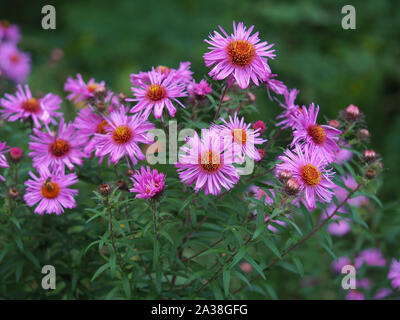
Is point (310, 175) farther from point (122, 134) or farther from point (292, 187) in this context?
point (122, 134)

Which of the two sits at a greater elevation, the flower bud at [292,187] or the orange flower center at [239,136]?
the orange flower center at [239,136]

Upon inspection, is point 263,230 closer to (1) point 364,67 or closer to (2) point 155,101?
(2) point 155,101

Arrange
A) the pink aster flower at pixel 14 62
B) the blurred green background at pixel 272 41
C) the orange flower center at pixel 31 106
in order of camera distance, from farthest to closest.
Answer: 1. the blurred green background at pixel 272 41
2. the pink aster flower at pixel 14 62
3. the orange flower center at pixel 31 106

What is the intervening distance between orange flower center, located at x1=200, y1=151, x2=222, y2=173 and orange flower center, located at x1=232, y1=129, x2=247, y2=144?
73 millimetres

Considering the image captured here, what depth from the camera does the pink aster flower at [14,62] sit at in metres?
2.82

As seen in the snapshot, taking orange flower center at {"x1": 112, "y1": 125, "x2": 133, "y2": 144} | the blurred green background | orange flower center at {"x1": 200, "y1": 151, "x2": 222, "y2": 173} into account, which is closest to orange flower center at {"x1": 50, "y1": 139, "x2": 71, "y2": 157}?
orange flower center at {"x1": 112, "y1": 125, "x2": 133, "y2": 144}

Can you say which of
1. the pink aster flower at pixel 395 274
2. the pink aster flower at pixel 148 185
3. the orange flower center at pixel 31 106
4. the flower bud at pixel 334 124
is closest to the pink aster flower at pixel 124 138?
the pink aster flower at pixel 148 185

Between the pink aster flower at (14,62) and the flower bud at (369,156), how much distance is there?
2.21m

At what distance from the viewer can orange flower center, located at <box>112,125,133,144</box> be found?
1269 millimetres

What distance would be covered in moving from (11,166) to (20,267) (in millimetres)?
312

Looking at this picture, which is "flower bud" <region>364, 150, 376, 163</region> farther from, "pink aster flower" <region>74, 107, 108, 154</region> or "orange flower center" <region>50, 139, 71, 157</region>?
"orange flower center" <region>50, 139, 71, 157</region>

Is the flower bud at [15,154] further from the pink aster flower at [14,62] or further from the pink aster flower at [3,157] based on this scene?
the pink aster flower at [14,62]
